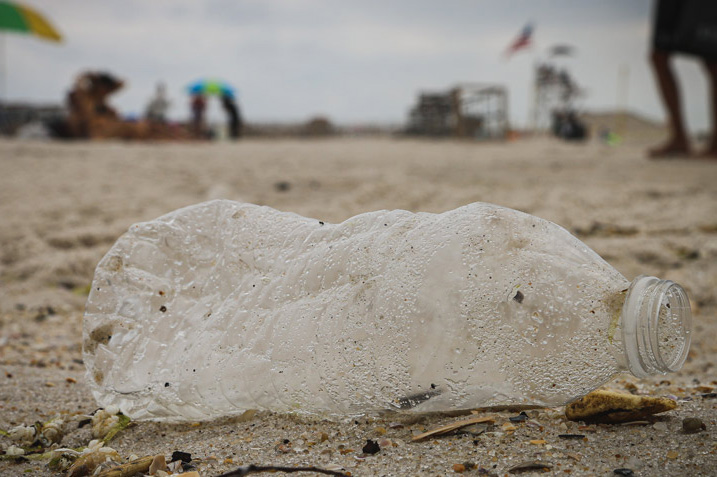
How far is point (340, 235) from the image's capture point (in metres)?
1.53

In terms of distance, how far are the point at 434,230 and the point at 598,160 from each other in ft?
23.1

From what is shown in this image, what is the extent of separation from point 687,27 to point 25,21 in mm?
13133

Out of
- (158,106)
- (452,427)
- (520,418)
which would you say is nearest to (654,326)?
(520,418)

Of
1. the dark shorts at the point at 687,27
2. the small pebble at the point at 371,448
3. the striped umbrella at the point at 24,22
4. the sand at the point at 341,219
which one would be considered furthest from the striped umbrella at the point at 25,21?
the small pebble at the point at 371,448

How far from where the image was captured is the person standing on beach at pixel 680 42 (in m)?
6.93

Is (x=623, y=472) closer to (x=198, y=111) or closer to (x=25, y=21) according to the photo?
(x=25, y=21)

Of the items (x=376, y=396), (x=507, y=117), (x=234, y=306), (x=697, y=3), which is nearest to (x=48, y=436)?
(x=234, y=306)

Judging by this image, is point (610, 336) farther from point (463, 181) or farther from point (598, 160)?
point (598, 160)

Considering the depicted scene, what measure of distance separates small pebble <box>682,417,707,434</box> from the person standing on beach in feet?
23.2

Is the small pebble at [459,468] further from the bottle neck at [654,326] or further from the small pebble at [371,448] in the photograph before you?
the bottle neck at [654,326]

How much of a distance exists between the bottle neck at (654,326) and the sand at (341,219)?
0.51 feet

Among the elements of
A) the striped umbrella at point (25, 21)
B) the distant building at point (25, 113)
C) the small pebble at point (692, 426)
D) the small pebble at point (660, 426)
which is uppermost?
the striped umbrella at point (25, 21)

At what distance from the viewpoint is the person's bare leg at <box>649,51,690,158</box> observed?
7.11 m

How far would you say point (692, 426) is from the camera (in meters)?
1.19
